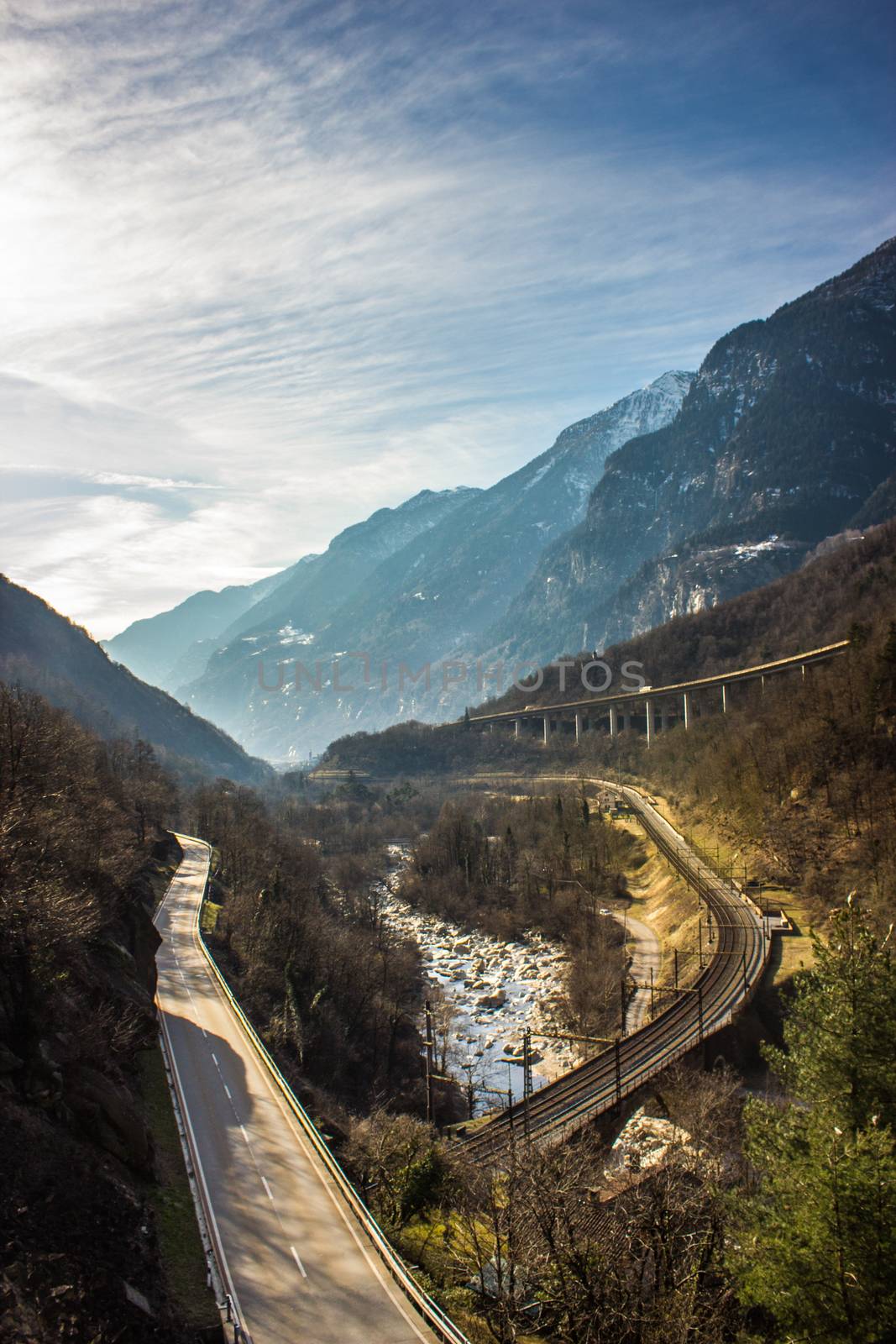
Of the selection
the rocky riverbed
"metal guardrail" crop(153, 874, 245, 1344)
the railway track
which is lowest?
the rocky riverbed

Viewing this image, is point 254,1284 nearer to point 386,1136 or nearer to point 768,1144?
point 386,1136

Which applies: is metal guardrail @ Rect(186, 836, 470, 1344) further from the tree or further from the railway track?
the railway track

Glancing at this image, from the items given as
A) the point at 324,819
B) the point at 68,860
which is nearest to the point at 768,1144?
the point at 68,860

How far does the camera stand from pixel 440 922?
290 ft

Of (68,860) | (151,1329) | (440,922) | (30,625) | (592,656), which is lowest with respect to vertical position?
(440,922)

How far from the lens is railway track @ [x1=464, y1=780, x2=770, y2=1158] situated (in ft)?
116

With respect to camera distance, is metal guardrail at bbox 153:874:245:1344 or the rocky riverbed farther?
the rocky riverbed

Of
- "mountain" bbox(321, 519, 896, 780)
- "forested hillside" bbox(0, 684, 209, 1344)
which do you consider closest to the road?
"forested hillside" bbox(0, 684, 209, 1344)

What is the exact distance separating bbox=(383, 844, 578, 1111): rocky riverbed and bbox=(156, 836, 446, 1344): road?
50.8 ft

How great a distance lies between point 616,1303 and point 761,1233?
3373 millimetres

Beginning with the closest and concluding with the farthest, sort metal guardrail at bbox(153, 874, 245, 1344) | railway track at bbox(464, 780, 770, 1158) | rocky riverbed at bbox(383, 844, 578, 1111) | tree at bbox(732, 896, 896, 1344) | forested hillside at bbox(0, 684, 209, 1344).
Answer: forested hillside at bbox(0, 684, 209, 1344), tree at bbox(732, 896, 896, 1344), metal guardrail at bbox(153, 874, 245, 1344), railway track at bbox(464, 780, 770, 1158), rocky riverbed at bbox(383, 844, 578, 1111)

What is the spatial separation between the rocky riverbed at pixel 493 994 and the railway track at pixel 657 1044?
315 centimetres

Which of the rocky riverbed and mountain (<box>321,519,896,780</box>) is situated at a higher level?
mountain (<box>321,519,896,780</box>)

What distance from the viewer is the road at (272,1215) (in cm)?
1755
